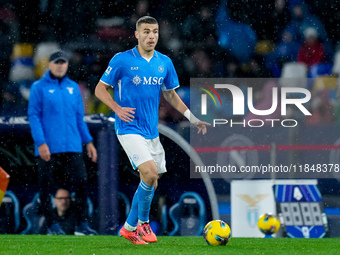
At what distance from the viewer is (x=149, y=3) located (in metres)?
8.46

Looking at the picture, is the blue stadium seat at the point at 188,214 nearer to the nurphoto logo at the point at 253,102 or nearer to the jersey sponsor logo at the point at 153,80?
the nurphoto logo at the point at 253,102

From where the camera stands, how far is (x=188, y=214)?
7.92m

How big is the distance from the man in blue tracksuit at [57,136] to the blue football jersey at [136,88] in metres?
2.01

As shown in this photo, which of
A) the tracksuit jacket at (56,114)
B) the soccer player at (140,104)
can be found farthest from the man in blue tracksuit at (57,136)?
the soccer player at (140,104)

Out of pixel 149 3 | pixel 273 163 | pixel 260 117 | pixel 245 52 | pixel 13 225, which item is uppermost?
pixel 149 3

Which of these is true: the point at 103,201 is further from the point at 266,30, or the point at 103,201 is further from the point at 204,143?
the point at 266,30

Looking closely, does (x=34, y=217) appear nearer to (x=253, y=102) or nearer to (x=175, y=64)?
(x=175, y=64)

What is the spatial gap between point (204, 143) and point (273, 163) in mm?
819

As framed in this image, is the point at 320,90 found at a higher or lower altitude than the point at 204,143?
higher

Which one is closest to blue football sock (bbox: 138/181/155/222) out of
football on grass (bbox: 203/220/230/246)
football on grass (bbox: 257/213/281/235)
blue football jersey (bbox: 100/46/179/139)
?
blue football jersey (bbox: 100/46/179/139)

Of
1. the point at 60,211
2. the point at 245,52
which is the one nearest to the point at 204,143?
the point at 245,52

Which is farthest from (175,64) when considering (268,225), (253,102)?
(268,225)

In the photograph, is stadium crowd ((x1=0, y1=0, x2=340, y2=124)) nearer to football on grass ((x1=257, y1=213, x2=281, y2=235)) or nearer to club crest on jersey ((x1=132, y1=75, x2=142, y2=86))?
football on grass ((x1=257, y1=213, x2=281, y2=235))

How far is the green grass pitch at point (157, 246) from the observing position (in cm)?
523
